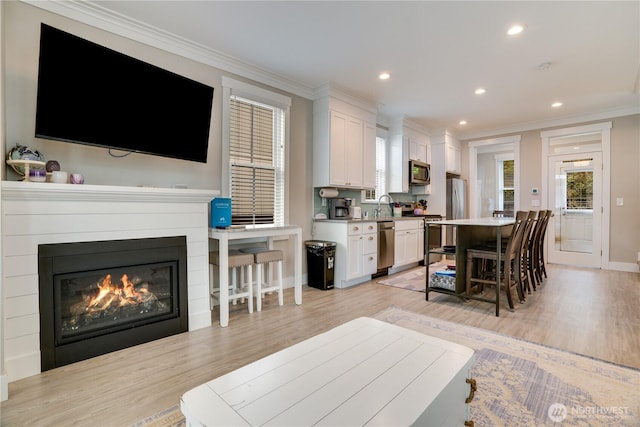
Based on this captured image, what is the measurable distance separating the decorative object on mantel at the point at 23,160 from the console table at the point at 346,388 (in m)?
2.03

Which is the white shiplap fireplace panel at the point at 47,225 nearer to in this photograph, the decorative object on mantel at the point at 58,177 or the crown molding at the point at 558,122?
the decorative object on mantel at the point at 58,177

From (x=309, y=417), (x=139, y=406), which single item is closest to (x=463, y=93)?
(x=309, y=417)

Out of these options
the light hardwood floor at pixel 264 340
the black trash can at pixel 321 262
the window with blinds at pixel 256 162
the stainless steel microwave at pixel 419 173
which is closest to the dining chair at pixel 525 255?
the light hardwood floor at pixel 264 340

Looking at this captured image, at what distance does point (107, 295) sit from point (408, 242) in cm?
432

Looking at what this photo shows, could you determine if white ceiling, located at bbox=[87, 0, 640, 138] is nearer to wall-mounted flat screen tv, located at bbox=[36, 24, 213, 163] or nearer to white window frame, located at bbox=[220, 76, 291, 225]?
white window frame, located at bbox=[220, 76, 291, 225]

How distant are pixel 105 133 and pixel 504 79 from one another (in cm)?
457

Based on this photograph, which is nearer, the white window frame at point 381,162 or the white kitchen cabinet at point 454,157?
the white window frame at point 381,162

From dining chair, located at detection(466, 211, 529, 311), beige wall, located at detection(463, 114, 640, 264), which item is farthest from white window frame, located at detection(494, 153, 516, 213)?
dining chair, located at detection(466, 211, 529, 311)

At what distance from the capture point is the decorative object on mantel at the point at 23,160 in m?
2.03

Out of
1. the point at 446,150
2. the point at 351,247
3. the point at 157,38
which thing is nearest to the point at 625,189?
the point at 446,150

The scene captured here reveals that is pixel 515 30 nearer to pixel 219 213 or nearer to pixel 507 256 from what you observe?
pixel 507 256

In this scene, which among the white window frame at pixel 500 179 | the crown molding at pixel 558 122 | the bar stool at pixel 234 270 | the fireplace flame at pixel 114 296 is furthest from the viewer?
the white window frame at pixel 500 179

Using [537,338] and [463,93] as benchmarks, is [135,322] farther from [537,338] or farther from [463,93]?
[463,93]

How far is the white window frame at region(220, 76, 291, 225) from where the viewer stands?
341 centimetres
